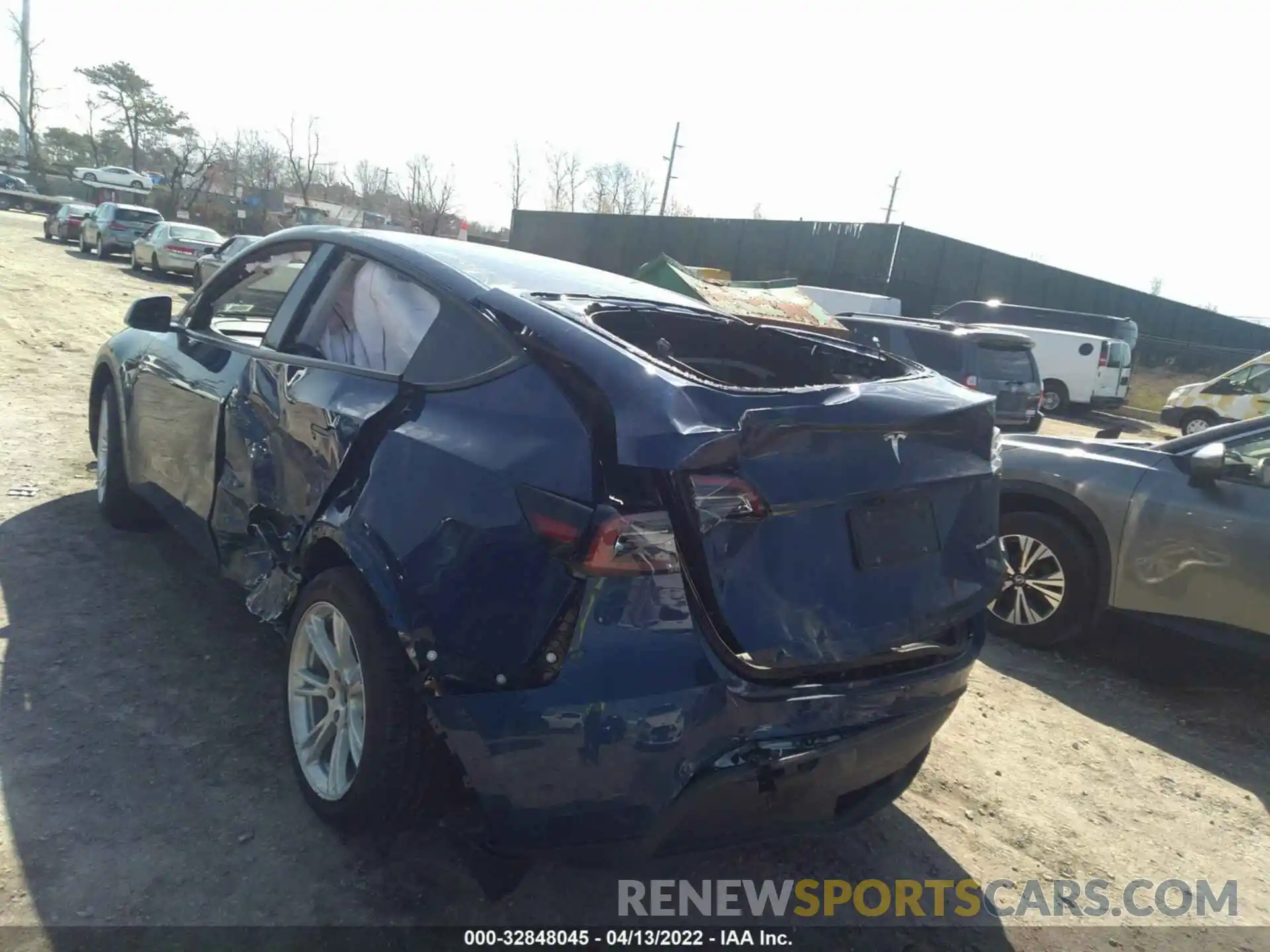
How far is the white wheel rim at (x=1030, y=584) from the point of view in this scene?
16.2ft

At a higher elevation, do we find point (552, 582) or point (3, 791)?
point (552, 582)

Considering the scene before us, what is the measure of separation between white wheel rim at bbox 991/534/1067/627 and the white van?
1555 centimetres

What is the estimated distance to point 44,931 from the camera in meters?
2.26

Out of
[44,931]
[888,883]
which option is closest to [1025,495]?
[888,883]

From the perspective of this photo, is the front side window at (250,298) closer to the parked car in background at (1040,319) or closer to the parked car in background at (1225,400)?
the parked car in background at (1225,400)

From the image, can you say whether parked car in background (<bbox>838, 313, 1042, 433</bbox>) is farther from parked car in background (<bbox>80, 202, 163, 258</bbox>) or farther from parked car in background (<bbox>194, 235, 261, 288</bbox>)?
parked car in background (<bbox>80, 202, 163, 258</bbox>)

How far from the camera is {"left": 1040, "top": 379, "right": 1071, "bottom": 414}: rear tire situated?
19.6 meters

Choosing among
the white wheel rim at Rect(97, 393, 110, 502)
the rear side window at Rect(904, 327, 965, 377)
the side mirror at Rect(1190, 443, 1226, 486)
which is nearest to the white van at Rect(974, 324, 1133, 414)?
the rear side window at Rect(904, 327, 965, 377)

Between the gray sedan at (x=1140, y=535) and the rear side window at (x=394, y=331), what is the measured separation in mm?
2762

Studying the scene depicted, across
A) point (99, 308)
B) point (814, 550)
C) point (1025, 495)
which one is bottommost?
point (99, 308)

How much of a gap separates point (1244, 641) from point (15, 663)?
17.3ft

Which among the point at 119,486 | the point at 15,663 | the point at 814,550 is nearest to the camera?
the point at 814,550

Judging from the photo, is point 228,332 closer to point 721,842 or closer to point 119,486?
point 119,486

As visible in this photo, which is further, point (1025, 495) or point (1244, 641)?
point (1025, 495)
